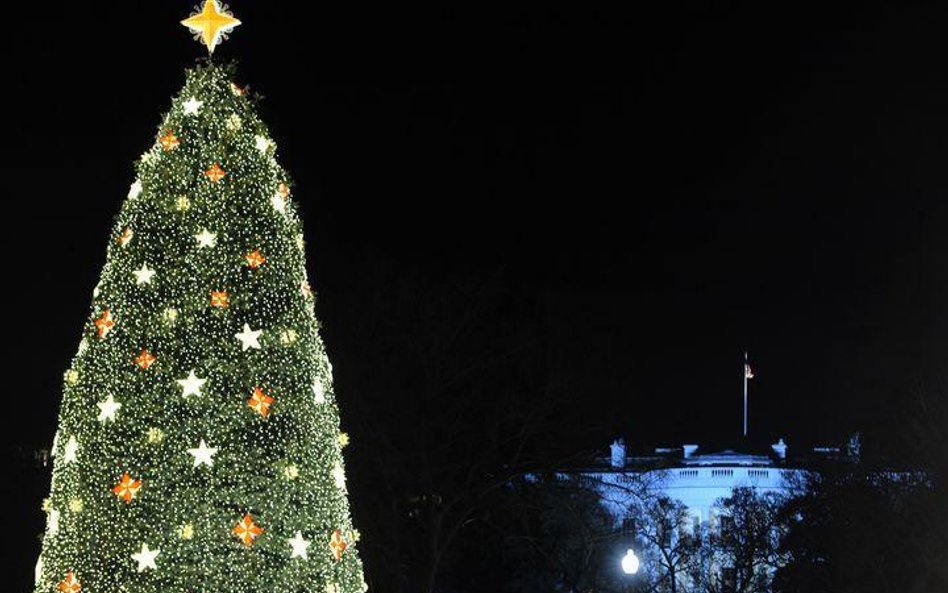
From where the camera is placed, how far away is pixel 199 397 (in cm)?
1409

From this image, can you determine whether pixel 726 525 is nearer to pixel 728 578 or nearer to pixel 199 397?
pixel 728 578

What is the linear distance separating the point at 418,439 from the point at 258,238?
20713mm

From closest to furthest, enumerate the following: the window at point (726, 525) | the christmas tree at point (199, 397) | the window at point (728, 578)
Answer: the christmas tree at point (199, 397) < the window at point (728, 578) < the window at point (726, 525)

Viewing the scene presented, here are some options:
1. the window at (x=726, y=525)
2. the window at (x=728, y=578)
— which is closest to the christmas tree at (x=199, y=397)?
the window at (x=728, y=578)

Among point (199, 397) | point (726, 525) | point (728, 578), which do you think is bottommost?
point (199, 397)

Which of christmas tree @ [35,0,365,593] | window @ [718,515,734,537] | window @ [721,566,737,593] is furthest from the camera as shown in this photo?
window @ [718,515,734,537]

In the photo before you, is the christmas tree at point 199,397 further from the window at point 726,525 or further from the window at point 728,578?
the window at point 726,525

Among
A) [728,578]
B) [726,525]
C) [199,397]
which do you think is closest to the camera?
[199,397]

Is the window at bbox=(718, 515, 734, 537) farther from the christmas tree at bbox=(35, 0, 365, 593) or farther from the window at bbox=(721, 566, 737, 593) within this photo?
the christmas tree at bbox=(35, 0, 365, 593)

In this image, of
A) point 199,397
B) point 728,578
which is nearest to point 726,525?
point 728,578

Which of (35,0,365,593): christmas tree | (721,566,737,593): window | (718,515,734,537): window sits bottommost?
(35,0,365,593): christmas tree

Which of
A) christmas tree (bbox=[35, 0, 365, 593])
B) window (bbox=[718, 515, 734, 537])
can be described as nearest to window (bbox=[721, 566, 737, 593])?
window (bbox=[718, 515, 734, 537])

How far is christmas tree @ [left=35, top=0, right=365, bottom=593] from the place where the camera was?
552 inches

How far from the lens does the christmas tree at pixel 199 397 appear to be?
46.0 ft
